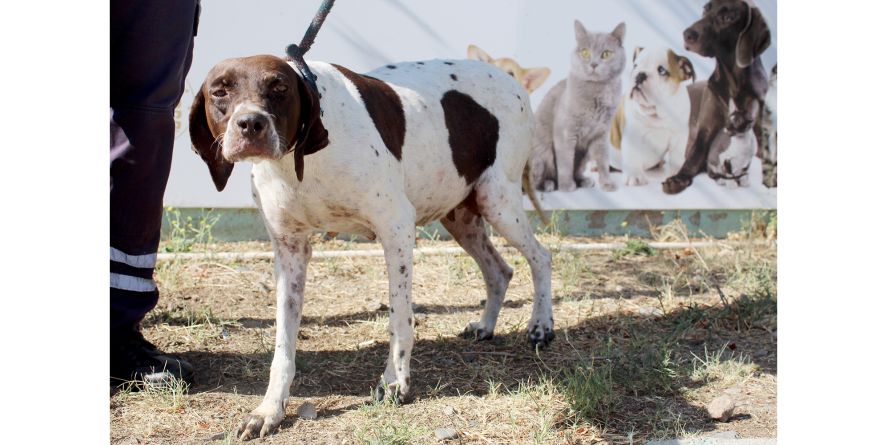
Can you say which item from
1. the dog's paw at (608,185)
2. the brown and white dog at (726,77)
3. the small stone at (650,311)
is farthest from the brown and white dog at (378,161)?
the brown and white dog at (726,77)

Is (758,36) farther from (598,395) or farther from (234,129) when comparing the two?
(234,129)

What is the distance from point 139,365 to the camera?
3.97 meters

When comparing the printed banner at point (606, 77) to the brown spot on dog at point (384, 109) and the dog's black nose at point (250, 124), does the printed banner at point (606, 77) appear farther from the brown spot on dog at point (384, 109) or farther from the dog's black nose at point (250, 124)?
the dog's black nose at point (250, 124)

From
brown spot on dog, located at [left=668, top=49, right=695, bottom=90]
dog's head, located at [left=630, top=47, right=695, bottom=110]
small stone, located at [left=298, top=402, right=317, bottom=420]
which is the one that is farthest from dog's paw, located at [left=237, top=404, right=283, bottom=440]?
brown spot on dog, located at [left=668, top=49, right=695, bottom=90]

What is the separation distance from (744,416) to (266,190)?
205cm

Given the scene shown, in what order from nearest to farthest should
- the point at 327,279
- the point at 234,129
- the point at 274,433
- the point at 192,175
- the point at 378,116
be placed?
the point at 234,129 < the point at 274,433 < the point at 378,116 < the point at 327,279 < the point at 192,175

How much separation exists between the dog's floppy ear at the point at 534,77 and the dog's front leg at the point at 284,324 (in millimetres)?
3310

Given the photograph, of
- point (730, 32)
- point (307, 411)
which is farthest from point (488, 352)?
point (730, 32)

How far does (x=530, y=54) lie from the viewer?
681 centimetres

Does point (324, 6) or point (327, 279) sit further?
point (327, 279)

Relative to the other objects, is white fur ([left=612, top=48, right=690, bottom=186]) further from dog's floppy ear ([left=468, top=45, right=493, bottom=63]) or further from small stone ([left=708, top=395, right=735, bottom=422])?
→ small stone ([left=708, top=395, right=735, bottom=422])

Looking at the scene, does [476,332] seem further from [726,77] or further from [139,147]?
[726,77]

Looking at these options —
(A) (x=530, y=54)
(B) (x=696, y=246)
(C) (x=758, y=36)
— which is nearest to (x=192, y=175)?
(A) (x=530, y=54)

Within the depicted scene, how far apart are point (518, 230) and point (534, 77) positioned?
2.51 m
